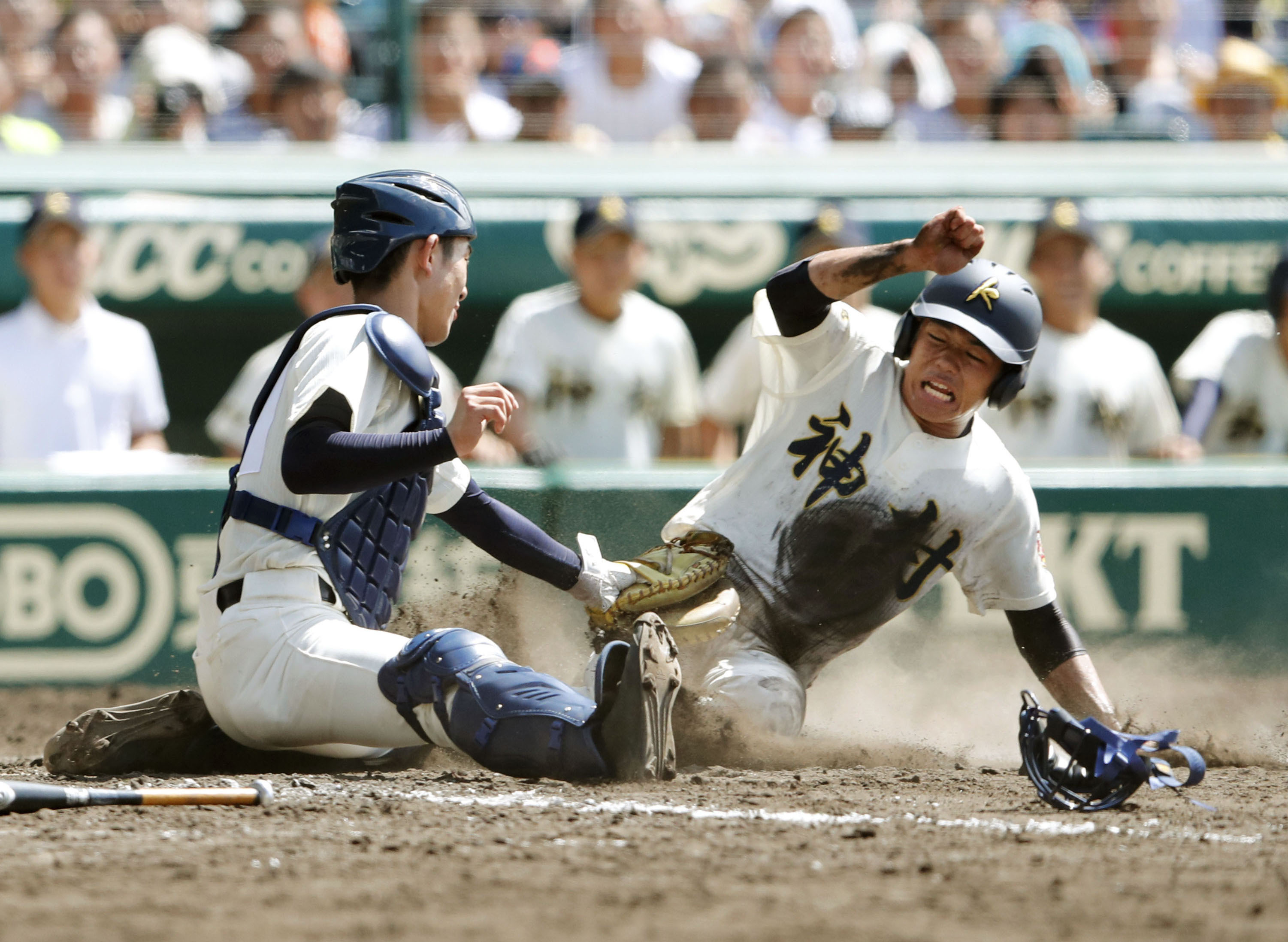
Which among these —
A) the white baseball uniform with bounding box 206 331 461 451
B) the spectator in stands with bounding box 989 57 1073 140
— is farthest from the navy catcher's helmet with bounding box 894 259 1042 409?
the spectator in stands with bounding box 989 57 1073 140

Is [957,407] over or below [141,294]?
below

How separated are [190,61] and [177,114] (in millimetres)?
269

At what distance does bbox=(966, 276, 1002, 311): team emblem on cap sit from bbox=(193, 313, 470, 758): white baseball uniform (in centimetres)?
144

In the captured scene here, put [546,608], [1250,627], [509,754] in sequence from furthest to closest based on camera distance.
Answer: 1. [1250,627]
2. [546,608]
3. [509,754]

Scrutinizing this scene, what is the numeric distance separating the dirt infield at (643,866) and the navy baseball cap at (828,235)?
2653 mm

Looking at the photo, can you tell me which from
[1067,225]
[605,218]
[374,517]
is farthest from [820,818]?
[1067,225]

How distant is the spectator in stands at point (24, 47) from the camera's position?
23.8 feet

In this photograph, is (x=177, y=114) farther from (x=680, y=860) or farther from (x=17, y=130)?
(x=680, y=860)

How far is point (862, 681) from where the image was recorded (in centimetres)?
498

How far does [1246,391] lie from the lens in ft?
20.6

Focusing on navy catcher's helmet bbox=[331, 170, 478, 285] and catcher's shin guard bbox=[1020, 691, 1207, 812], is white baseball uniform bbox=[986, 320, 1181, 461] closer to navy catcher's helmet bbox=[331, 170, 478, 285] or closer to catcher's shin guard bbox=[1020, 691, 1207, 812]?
catcher's shin guard bbox=[1020, 691, 1207, 812]

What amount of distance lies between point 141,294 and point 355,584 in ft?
12.3

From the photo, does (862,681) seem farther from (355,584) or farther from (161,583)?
(161,583)

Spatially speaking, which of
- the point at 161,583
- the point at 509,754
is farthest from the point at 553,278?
the point at 509,754
